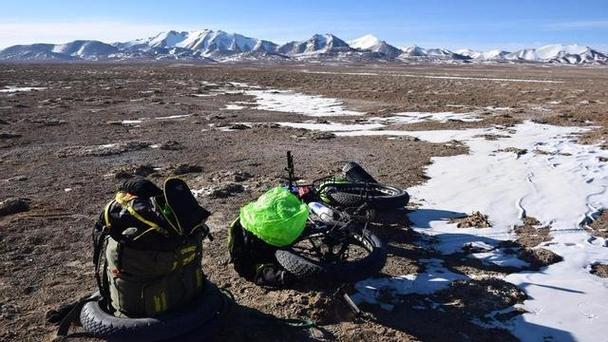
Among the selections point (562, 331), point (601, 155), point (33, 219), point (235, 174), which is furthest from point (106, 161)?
point (601, 155)

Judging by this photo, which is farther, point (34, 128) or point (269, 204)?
point (34, 128)

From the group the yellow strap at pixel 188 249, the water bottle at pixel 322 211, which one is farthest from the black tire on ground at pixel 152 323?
the water bottle at pixel 322 211

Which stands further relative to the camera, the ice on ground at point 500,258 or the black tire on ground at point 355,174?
the black tire on ground at point 355,174

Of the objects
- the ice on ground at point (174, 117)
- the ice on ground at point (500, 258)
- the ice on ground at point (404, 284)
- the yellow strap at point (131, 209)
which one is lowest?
the ice on ground at point (174, 117)

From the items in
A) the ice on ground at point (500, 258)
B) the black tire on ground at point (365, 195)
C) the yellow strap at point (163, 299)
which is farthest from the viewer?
the black tire on ground at point (365, 195)

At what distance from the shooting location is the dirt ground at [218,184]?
4.85m

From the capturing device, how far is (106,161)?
481 inches

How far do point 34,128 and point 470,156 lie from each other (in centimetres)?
1406

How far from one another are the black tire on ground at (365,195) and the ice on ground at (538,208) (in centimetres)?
40

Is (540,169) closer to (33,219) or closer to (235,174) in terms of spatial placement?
(235,174)

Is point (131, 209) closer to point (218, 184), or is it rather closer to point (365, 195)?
point (365, 195)

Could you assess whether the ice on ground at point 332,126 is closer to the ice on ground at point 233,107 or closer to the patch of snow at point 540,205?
the patch of snow at point 540,205

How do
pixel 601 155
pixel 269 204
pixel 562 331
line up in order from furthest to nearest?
pixel 601 155 < pixel 269 204 < pixel 562 331

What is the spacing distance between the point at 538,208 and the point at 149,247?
21.3ft
